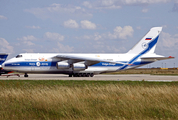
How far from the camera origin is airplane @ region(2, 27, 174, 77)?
116 ft

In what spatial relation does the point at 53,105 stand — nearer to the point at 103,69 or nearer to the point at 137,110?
the point at 137,110

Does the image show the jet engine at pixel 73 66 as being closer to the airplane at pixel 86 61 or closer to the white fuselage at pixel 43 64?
the airplane at pixel 86 61

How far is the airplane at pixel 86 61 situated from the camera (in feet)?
116

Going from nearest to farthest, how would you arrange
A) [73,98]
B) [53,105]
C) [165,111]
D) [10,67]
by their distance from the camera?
[165,111] < [53,105] < [73,98] < [10,67]

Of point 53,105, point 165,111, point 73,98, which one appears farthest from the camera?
point 73,98

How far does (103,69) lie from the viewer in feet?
122

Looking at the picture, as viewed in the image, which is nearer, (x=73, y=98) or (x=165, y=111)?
(x=165, y=111)

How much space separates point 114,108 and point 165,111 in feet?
6.13

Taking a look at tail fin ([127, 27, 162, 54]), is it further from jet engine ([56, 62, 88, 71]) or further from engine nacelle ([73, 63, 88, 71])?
jet engine ([56, 62, 88, 71])

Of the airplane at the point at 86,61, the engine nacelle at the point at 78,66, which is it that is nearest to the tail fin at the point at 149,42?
the airplane at the point at 86,61

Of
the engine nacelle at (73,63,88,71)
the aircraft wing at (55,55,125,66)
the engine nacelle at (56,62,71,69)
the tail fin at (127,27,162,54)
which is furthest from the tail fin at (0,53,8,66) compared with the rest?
the tail fin at (127,27,162,54)

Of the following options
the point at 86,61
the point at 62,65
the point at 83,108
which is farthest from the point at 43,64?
the point at 83,108

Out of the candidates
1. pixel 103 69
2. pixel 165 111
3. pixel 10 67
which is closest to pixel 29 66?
pixel 10 67

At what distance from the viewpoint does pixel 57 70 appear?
118 ft
